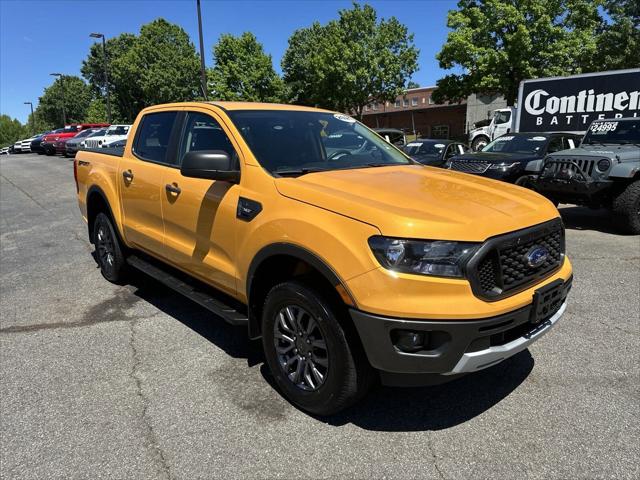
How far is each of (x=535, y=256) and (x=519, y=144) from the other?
896cm

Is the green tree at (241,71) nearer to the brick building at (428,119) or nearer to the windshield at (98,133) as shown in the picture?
the brick building at (428,119)

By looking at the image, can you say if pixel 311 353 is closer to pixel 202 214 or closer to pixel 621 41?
pixel 202 214

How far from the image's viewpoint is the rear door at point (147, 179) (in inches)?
155

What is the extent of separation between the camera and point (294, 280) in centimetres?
272

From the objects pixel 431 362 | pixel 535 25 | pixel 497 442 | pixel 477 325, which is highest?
pixel 535 25

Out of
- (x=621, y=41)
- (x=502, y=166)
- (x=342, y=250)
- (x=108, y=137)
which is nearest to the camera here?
(x=342, y=250)

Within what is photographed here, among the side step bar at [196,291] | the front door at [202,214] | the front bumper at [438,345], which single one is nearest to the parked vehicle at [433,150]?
the side step bar at [196,291]

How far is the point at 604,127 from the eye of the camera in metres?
8.91

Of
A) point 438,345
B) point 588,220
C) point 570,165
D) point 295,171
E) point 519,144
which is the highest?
point 295,171

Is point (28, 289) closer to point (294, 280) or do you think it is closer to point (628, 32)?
point (294, 280)

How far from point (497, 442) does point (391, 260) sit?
1.21 m

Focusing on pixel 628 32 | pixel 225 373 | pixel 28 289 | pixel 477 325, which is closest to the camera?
pixel 477 325

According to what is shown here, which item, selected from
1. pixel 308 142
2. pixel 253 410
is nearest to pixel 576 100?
pixel 308 142

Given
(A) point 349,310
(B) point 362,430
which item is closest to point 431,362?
(A) point 349,310
